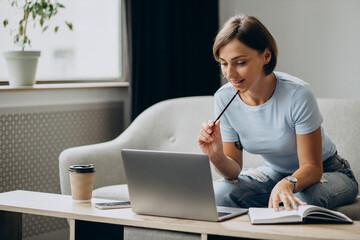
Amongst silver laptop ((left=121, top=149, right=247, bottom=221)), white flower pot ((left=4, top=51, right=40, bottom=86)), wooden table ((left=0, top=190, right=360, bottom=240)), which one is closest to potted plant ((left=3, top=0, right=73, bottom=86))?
white flower pot ((left=4, top=51, right=40, bottom=86))

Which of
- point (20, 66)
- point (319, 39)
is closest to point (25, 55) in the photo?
point (20, 66)

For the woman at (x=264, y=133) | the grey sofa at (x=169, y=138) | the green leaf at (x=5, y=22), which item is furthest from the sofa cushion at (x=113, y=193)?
the green leaf at (x=5, y=22)

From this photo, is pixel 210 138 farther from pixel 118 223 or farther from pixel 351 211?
pixel 351 211

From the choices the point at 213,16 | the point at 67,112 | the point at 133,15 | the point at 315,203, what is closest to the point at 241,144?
the point at 315,203

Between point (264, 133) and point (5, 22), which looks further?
point (5, 22)

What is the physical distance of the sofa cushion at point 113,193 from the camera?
2326mm

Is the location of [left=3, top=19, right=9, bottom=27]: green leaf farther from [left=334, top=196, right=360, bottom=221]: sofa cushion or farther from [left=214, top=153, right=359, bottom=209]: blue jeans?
[left=334, top=196, right=360, bottom=221]: sofa cushion

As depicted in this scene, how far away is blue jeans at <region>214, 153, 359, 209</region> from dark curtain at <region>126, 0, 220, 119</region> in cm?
144

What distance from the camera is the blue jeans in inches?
71.2

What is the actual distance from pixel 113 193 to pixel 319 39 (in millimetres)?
1807

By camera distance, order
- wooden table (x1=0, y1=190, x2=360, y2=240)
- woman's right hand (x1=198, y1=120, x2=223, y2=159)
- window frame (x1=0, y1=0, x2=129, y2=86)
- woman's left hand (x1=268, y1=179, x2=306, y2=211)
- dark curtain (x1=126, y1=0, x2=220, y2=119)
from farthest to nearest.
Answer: dark curtain (x1=126, y1=0, x2=220, y2=119) → window frame (x1=0, y1=0, x2=129, y2=86) → woman's right hand (x1=198, y1=120, x2=223, y2=159) → woman's left hand (x1=268, y1=179, x2=306, y2=211) → wooden table (x1=0, y1=190, x2=360, y2=240)

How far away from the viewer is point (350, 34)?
3352 mm

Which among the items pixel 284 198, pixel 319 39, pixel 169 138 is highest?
pixel 319 39

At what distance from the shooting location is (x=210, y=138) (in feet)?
5.58
